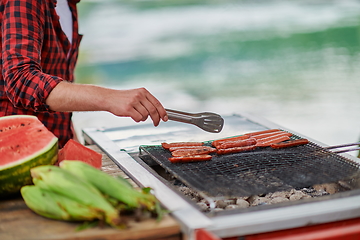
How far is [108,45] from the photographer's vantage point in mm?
16078

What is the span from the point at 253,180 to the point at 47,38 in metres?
1.39

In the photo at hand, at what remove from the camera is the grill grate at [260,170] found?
6.19ft

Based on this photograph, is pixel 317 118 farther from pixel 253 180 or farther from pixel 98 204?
pixel 98 204

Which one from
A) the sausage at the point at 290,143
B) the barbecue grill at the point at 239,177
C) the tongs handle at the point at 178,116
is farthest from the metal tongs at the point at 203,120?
the sausage at the point at 290,143

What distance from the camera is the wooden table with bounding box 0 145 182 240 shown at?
1.48m

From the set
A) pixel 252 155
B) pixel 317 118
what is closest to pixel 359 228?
pixel 252 155

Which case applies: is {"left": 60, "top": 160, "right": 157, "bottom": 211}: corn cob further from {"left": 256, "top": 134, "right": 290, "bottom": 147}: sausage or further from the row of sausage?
{"left": 256, "top": 134, "right": 290, "bottom": 147}: sausage

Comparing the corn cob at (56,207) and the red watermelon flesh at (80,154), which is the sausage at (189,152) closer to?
the red watermelon flesh at (80,154)

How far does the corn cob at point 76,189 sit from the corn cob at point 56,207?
0.6 inches

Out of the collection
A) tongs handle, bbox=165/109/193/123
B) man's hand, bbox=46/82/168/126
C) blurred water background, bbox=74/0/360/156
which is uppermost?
man's hand, bbox=46/82/168/126

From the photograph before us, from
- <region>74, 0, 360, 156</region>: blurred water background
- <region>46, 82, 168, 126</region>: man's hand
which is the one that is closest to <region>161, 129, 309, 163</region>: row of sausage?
<region>46, 82, 168, 126</region>: man's hand

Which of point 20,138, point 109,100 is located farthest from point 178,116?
point 20,138

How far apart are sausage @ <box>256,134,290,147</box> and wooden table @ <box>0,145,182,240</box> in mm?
1041

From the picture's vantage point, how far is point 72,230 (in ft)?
4.99
